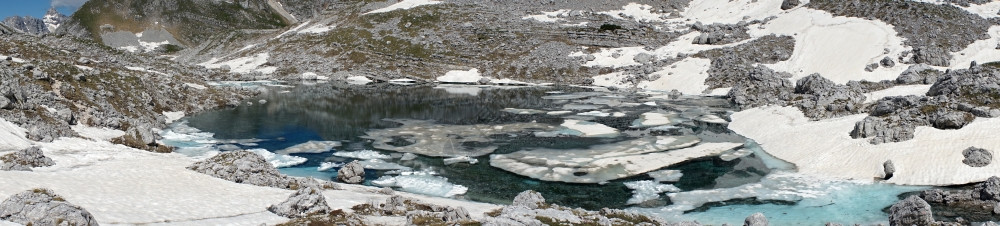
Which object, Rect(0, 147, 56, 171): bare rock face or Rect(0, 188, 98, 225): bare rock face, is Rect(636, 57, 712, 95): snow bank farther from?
Rect(0, 188, 98, 225): bare rock face

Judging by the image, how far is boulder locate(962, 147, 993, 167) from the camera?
44.5 m

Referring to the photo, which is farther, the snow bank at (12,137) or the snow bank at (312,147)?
the snow bank at (312,147)

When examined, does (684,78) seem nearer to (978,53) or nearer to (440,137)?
(978,53)

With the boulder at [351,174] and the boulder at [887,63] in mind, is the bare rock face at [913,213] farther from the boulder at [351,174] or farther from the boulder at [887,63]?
the boulder at [887,63]

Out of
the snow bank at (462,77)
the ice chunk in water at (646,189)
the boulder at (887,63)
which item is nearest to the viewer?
the ice chunk in water at (646,189)

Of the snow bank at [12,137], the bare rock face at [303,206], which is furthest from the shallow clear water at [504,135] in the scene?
the snow bank at [12,137]

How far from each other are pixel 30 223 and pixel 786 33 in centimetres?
15956

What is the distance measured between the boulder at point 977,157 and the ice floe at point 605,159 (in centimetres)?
1902

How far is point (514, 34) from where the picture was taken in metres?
195

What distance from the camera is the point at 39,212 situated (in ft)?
78.5

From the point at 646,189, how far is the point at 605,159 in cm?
984


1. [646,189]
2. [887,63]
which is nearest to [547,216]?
[646,189]

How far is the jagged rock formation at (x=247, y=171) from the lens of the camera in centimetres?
3984

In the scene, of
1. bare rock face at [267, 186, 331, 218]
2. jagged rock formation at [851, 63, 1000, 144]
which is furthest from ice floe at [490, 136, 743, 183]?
bare rock face at [267, 186, 331, 218]
